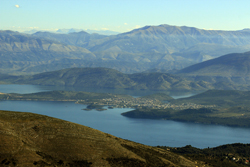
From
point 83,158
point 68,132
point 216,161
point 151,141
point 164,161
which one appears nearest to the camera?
point 83,158

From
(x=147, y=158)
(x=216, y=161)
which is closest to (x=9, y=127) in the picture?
(x=147, y=158)

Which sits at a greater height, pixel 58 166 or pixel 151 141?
pixel 58 166

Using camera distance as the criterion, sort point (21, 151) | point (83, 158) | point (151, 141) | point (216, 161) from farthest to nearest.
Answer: point (151, 141), point (216, 161), point (83, 158), point (21, 151)

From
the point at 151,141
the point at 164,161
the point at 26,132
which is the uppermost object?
the point at 26,132

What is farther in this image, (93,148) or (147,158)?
(147,158)

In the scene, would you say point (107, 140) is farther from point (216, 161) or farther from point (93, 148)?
point (216, 161)

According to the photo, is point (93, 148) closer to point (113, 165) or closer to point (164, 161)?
point (113, 165)
